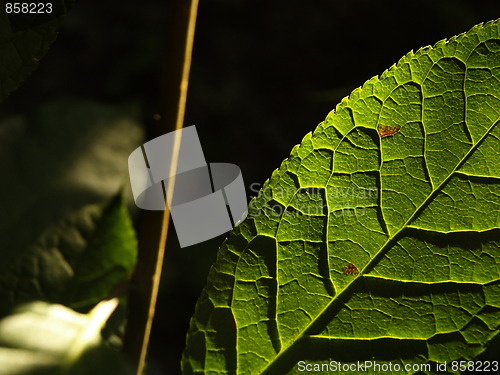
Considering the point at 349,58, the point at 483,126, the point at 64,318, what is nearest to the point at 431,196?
the point at 483,126

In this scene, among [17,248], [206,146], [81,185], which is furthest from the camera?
[206,146]

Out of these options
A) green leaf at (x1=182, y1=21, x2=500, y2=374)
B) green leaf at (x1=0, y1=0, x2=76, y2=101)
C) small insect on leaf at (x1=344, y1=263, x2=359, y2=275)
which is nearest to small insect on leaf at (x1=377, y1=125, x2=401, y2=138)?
green leaf at (x1=182, y1=21, x2=500, y2=374)

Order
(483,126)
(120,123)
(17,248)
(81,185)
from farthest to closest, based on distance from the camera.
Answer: (120,123), (81,185), (17,248), (483,126)

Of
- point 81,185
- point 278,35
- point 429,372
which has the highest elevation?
point 278,35

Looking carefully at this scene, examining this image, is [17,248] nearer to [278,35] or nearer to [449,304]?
[449,304]
